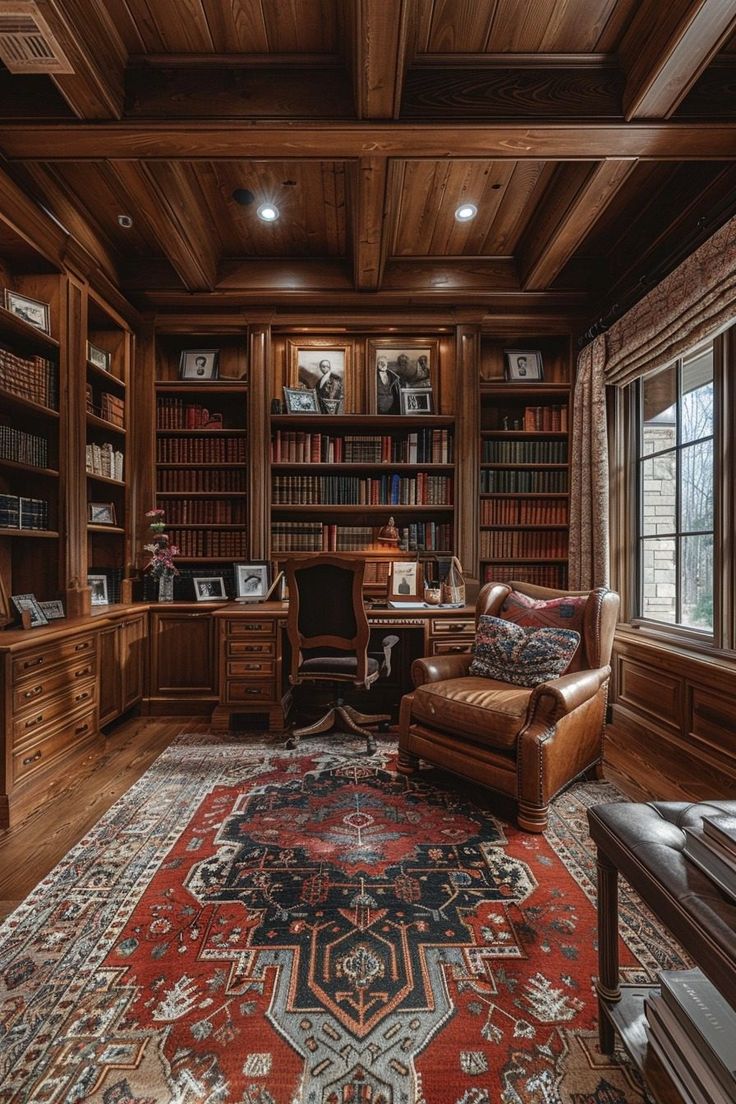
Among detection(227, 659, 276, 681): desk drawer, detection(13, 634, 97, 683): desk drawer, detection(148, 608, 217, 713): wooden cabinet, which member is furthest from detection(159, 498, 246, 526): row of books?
detection(13, 634, 97, 683): desk drawer

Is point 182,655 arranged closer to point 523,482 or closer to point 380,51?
point 523,482

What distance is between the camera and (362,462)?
4.05 metres

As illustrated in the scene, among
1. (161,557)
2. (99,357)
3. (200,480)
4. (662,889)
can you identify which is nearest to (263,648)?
(161,557)

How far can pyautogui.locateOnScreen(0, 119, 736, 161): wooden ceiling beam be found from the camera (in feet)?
7.53

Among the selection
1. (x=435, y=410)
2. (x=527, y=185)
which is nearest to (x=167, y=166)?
(x=527, y=185)

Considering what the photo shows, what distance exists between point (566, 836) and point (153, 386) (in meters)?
3.91

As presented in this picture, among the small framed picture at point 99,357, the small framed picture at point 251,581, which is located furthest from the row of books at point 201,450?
the small framed picture at point 251,581

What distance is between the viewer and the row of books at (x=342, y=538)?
4.11 meters

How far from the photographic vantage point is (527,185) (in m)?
2.99

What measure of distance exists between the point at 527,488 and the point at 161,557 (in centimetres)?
284

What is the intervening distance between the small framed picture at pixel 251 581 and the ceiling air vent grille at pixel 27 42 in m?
2.77

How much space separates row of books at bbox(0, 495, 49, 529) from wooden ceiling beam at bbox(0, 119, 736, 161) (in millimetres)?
1642

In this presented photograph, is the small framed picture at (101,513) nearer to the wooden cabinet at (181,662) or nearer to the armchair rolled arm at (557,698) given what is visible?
the wooden cabinet at (181,662)

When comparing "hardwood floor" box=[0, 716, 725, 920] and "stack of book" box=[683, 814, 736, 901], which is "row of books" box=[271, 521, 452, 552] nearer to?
"hardwood floor" box=[0, 716, 725, 920]
